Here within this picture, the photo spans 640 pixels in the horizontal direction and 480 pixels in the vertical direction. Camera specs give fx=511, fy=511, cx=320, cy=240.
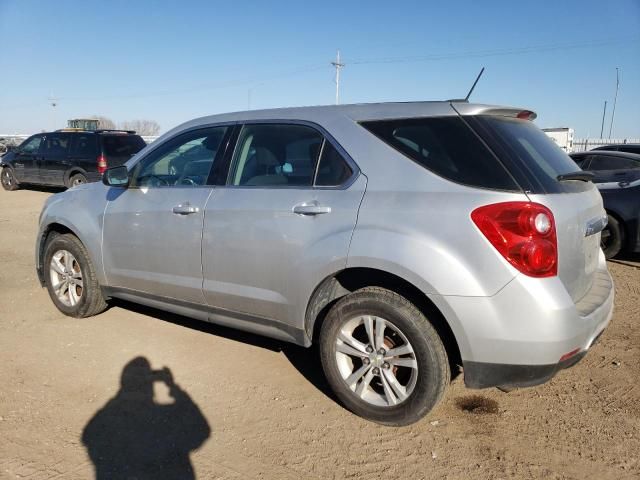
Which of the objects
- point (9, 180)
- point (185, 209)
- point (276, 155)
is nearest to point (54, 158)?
point (9, 180)

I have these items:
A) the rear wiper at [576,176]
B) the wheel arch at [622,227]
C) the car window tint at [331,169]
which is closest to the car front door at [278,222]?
the car window tint at [331,169]

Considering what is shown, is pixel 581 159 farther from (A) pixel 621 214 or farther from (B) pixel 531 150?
(B) pixel 531 150

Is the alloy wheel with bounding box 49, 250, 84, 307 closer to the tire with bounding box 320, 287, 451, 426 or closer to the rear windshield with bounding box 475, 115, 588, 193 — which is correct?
the tire with bounding box 320, 287, 451, 426

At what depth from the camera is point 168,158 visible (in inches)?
156

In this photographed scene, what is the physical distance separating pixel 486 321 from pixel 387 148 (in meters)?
1.08

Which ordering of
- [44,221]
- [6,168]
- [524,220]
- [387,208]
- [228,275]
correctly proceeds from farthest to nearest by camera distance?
[6,168]
[44,221]
[228,275]
[387,208]
[524,220]

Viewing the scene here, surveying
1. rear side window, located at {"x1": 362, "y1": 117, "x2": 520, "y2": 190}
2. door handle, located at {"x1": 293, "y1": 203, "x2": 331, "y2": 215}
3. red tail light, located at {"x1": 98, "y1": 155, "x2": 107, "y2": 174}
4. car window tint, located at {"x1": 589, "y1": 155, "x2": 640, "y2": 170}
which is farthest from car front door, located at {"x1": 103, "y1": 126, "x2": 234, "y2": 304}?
red tail light, located at {"x1": 98, "y1": 155, "x2": 107, "y2": 174}

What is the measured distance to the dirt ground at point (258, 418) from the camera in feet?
8.50

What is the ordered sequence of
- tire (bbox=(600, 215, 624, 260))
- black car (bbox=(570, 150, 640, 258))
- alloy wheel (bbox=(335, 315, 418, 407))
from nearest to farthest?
alloy wheel (bbox=(335, 315, 418, 407)) < black car (bbox=(570, 150, 640, 258)) < tire (bbox=(600, 215, 624, 260))

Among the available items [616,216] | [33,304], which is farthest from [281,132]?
[616,216]

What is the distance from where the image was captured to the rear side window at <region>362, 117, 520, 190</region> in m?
2.58

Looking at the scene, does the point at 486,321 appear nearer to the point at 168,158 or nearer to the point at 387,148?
the point at 387,148

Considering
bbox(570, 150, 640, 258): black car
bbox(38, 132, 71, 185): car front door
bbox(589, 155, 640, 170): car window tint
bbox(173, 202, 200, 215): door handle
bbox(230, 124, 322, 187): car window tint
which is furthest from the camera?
bbox(38, 132, 71, 185): car front door

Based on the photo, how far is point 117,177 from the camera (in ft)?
13.0
